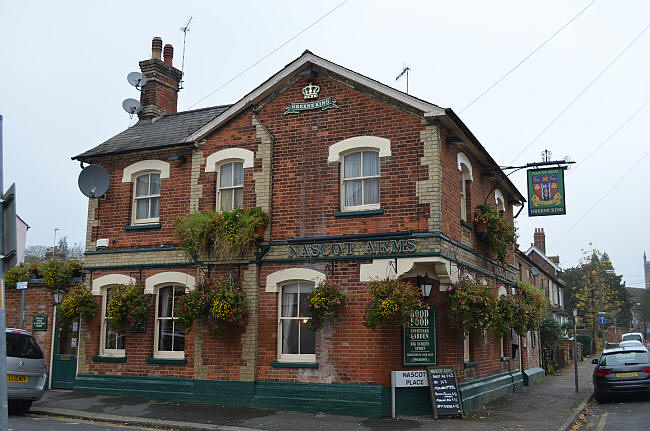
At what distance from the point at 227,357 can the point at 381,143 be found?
251 inches

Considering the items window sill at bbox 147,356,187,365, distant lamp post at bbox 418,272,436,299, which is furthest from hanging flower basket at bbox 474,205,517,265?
window sill at bbox 147,356,187,365

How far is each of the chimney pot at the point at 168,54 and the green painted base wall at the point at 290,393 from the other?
1081 centimetres

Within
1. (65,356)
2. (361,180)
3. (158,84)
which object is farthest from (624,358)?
(158,84)

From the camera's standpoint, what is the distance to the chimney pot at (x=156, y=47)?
20.5m

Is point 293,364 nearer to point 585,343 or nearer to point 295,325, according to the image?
point 295,325

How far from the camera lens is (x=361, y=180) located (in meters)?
14.2

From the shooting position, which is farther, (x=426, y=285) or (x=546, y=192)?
(x=546, y=192)

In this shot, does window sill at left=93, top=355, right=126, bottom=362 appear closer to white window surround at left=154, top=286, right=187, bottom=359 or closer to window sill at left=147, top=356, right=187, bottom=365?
window sill at left=147, top=356, right=187, bottom=365

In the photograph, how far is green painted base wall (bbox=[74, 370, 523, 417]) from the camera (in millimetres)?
12969

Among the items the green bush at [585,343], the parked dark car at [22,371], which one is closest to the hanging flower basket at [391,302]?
the parked dark car at [22,371]

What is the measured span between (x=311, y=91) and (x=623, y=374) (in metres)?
11.1

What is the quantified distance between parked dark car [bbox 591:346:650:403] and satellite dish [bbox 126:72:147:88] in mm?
16502

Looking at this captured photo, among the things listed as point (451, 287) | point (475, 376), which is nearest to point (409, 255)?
point (451, 287)

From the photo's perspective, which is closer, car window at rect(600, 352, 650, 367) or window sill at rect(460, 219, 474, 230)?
window sill at rect(460, 219, 474, 230)
